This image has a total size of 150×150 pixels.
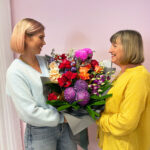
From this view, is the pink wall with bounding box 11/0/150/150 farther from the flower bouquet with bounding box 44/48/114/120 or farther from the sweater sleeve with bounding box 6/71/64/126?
the sweater sleeve with bounding box 6/71/64/126

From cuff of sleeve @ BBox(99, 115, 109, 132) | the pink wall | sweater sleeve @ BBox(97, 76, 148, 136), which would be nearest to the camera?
sweater sleeve @ BBox(97, 76, 148, 136)

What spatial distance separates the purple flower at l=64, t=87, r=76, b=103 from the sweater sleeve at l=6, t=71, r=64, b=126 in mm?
180

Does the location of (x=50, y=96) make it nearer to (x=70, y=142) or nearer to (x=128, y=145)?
(x=70, y=142)

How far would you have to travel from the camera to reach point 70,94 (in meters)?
0.91

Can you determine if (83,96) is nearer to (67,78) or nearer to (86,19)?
(67,78)

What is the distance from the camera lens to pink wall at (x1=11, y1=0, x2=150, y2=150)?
1.33 m

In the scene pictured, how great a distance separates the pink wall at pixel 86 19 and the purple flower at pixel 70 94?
652 millimetres

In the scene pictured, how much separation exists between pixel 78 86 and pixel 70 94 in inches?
2.8

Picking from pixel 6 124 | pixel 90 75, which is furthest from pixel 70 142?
pixel 6 124

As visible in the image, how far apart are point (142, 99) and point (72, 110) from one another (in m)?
0.44

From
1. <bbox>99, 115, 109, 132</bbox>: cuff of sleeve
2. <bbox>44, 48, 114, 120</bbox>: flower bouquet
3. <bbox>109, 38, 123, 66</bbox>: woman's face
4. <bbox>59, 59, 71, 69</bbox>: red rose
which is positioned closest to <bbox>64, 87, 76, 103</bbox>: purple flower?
<bbox>44, 48, 114, 120</bbox>: flower bouquet

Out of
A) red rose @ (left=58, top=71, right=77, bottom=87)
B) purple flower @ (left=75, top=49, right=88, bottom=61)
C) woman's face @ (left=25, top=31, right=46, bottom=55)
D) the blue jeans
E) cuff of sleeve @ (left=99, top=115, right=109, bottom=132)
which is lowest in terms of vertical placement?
the blue jeans

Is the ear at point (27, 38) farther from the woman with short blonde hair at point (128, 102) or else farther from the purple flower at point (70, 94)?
the woman with short blonde hair at point (128, 102)

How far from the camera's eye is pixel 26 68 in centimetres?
104
